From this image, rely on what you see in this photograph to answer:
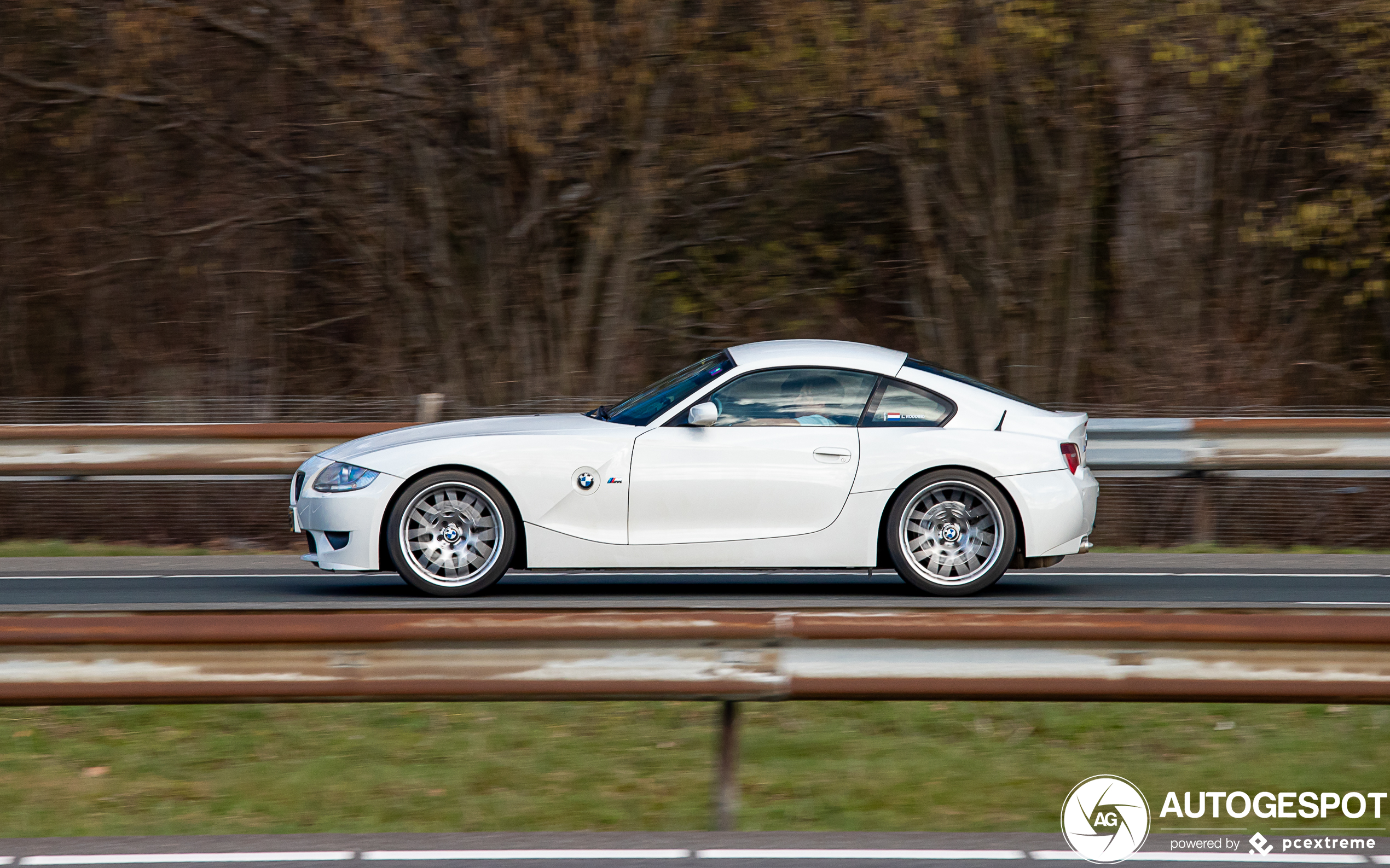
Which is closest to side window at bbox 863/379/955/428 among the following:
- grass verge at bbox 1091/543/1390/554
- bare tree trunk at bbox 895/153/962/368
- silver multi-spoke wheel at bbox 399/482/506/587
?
silver multi-spoke wheel at bbox 399/482/506/587

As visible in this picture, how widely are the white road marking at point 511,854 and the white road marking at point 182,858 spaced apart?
10 centimetres

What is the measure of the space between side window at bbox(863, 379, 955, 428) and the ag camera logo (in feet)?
12.4

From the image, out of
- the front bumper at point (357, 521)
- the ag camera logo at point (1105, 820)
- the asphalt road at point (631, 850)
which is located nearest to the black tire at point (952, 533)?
the front bumper at point (357, 521)

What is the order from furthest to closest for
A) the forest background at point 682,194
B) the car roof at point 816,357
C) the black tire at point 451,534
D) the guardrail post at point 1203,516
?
the forest background at point 682,194, the guardrail post at point 1203,516, the car roof at point 816,357, the black tire at point 451,534

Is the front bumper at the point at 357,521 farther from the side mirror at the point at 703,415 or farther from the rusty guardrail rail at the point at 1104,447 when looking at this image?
the rusty guardrail rail at the point at 1104,447

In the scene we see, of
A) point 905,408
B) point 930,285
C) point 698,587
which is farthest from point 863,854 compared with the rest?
point 930,285

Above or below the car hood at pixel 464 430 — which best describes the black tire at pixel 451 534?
below

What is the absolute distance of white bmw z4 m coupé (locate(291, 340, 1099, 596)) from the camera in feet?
26.3

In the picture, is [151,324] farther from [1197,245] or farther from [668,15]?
[1197,245]

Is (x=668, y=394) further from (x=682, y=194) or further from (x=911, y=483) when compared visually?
(x=682, y=194)

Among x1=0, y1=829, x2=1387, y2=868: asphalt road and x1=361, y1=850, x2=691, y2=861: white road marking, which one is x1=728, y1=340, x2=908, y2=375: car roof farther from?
x1=361, y1=850, x2=691, y2=861: white road marking

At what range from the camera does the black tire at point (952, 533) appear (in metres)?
8.15

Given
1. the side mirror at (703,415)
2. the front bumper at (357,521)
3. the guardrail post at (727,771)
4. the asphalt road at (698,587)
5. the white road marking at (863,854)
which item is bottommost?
the white road marking at (863,854)

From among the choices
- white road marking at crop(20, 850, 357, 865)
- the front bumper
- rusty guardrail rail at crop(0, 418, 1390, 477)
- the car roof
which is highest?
the car roof
